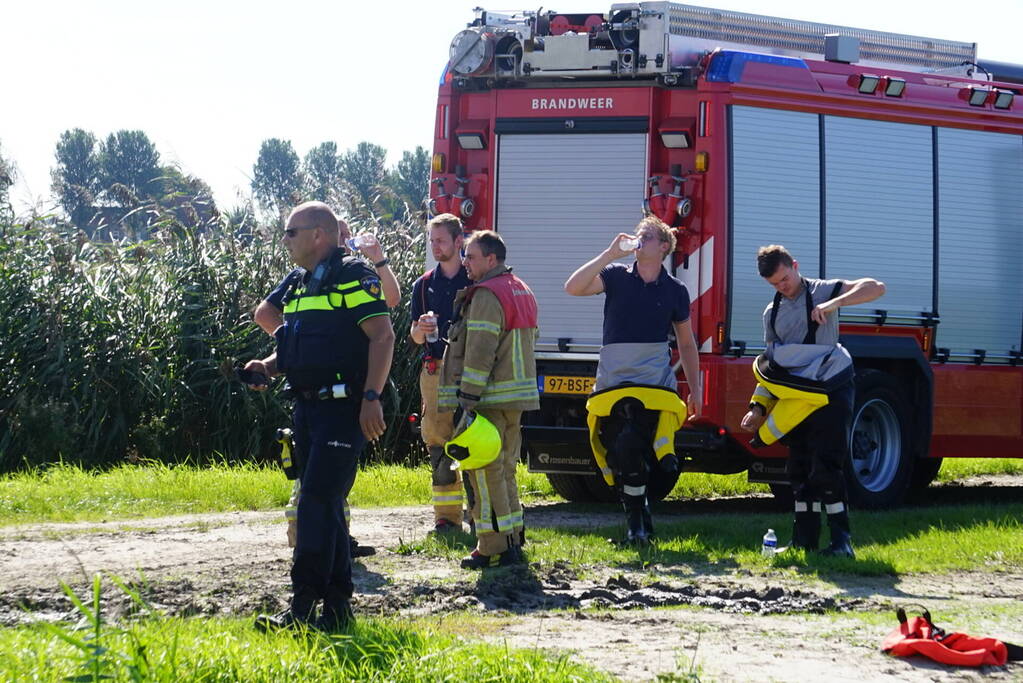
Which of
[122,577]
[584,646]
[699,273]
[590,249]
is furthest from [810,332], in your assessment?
[122,577]

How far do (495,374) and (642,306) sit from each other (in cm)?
135

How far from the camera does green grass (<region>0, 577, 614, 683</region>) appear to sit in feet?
16.3

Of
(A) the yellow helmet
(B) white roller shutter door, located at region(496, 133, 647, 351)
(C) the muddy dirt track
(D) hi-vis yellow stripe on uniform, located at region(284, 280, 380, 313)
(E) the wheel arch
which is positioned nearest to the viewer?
(C) the muddy dirt track

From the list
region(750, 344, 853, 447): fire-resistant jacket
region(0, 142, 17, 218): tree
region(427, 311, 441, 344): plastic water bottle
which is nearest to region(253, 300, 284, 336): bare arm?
region(427, 311, 441, 344): plastic water bottle

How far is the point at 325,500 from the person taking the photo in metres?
6.30

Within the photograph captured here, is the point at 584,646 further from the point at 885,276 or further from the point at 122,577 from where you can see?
the point at 885,276

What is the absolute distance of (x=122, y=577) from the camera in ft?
25.3

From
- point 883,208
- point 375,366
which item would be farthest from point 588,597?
point 883,208

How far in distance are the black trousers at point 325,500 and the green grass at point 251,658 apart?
0.52 meters

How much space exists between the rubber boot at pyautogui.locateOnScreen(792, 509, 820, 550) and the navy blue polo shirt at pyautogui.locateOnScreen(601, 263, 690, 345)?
1.34 metres

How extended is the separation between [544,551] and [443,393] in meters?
1.07

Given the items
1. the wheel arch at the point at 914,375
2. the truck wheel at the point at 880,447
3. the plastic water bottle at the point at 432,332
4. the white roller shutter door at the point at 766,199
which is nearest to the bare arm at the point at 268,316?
the plastic water bottle at the point at 432,332

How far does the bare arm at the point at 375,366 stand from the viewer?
20.5 ft

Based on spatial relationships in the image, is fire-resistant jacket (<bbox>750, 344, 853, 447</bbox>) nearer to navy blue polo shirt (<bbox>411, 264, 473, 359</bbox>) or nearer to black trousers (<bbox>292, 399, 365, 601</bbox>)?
navy blue polo shirt (<bbox>411, 264, 473, 359</bbox>)
